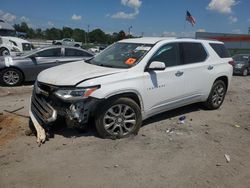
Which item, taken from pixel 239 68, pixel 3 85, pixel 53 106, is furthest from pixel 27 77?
pixel 239 68

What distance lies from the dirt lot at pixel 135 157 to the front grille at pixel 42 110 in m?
0.39

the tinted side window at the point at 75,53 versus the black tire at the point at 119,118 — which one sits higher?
the tinted side window at the point at 75,53

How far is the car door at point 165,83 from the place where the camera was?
17.6 ft

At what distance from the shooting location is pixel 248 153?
16.0 feet

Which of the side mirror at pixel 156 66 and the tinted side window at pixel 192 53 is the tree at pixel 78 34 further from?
the side mirror at pixel 156 66

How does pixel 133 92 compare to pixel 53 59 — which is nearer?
pixel 133 92

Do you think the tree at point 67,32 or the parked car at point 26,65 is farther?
the tree at point 67,32

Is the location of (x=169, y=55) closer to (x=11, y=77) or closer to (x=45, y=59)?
(x=45, y=59)

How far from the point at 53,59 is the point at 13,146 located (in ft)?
20.0

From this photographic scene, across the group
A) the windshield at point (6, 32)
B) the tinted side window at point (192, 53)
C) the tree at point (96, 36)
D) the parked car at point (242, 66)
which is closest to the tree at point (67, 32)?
the tree at point (96, 36)

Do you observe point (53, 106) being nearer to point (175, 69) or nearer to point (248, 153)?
point (175, 69)

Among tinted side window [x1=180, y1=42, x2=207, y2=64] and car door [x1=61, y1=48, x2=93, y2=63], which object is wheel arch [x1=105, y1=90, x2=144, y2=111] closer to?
tinted side window [x1=180, y1=42, x2=207, y2=64]

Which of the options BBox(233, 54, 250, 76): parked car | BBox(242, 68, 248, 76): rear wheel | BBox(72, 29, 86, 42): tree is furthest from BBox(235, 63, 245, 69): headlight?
BBox(72, 29, 86, 42): tree

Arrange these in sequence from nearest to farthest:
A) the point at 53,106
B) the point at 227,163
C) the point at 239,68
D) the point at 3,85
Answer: the point at 227,163
the point at 53,106
the point at 3,85
the point at 239,68
